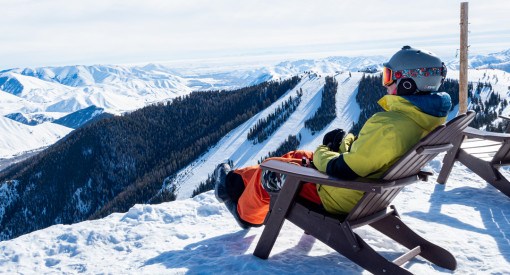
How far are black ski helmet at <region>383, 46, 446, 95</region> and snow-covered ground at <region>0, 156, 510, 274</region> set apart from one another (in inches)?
81.1

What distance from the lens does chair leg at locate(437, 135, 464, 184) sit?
873 centimetres

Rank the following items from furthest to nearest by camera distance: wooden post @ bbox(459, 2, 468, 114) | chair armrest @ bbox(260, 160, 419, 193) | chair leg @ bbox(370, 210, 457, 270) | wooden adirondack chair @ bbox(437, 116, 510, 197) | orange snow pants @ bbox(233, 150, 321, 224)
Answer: wooden post @ bbox(459, 2, 468, 114)
wooden adirondack chair @ bbox(437, 116, 510, 197)
orange snow pants @ bbox(233, 150, 321, 224)
chair leg @ bbox(370, 210, 457, 270)
chair armrest @ bbox(260, 160, 419, 193)

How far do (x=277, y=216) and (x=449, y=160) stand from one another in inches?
202

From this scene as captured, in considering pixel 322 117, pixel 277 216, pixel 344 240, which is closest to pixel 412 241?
pixel 344 240

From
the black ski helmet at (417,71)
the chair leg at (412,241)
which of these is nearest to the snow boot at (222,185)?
the chair leg at (412,241)

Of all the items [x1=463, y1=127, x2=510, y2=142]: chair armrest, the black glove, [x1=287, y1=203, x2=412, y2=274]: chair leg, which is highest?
the black glove

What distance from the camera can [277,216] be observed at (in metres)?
5.12

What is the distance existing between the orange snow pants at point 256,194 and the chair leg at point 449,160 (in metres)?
4.14

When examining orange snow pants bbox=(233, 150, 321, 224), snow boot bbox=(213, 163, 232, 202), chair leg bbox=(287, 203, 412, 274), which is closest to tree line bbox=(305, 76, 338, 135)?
snow boot bbox=(213, 163, 232, 202)

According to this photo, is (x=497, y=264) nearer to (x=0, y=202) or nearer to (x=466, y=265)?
(x=466, y=265)

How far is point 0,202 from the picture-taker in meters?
176

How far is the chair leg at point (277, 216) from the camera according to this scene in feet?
16.2

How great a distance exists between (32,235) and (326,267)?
15.6 feet

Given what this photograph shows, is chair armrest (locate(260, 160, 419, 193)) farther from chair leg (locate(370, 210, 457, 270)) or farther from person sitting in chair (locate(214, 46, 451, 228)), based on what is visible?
chair leg (locate(370, 210, 457, 270))
